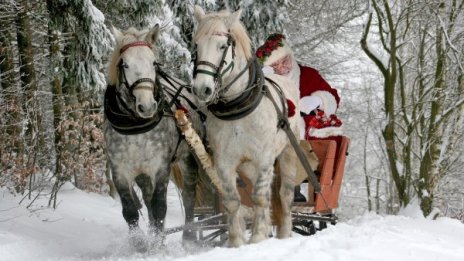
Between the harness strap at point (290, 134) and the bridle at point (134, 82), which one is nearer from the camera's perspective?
the bridle at point (134, 82)

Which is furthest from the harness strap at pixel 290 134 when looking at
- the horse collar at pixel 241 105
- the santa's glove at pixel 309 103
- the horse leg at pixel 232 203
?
the santa's glove at pixel 309 103

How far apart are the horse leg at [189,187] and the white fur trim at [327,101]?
176 centimetres

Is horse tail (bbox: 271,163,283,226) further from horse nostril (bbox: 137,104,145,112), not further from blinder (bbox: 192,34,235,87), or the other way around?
horse nostril (bbox: 137,104,145,112)

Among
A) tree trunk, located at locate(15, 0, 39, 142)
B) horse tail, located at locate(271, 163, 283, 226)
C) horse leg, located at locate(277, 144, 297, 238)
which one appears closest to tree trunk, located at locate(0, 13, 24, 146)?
tree trunk, located at locate(15, 0, 39, 142)

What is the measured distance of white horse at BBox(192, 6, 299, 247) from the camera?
5176mm

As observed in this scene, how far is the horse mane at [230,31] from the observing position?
5.16 meters

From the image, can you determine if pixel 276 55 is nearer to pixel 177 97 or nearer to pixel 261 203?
pixel 177 97

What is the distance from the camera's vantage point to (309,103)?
741cm

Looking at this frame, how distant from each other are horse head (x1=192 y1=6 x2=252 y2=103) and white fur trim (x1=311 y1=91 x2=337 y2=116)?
2048 mm

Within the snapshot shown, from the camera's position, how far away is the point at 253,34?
12344 millimetres

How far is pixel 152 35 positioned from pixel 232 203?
167 cm

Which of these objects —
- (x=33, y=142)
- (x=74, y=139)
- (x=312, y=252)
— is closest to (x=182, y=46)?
(x=74, y=139)

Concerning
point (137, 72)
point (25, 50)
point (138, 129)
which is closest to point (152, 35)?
point (137, 72)

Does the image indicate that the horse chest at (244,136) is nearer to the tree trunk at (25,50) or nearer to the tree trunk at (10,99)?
the tree trunk at (10,99)
